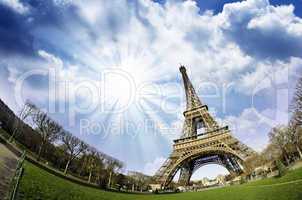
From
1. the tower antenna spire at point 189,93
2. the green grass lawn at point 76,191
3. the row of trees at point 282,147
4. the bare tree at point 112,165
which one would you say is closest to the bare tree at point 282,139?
the row of trees at point 282,147

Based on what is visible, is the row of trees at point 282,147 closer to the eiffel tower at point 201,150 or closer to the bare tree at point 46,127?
the eiffel tower at point 201,150

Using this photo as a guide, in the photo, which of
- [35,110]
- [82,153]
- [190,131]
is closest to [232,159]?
[190,131]

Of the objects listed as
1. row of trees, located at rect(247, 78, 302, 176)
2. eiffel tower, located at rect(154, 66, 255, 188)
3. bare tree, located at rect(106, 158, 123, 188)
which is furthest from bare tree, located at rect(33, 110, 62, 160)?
row of trees, located at rect(247, 78, 302, 176)

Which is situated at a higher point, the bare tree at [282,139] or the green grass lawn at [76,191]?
the bare tree at [282,139]

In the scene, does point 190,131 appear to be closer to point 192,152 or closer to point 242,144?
point 192,152

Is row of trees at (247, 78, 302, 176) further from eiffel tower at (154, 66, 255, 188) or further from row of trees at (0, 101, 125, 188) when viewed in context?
row of trees at (0, 101, 125, 188)

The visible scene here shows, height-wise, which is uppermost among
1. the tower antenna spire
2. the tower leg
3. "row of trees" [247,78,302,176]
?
the tower antenna spire
